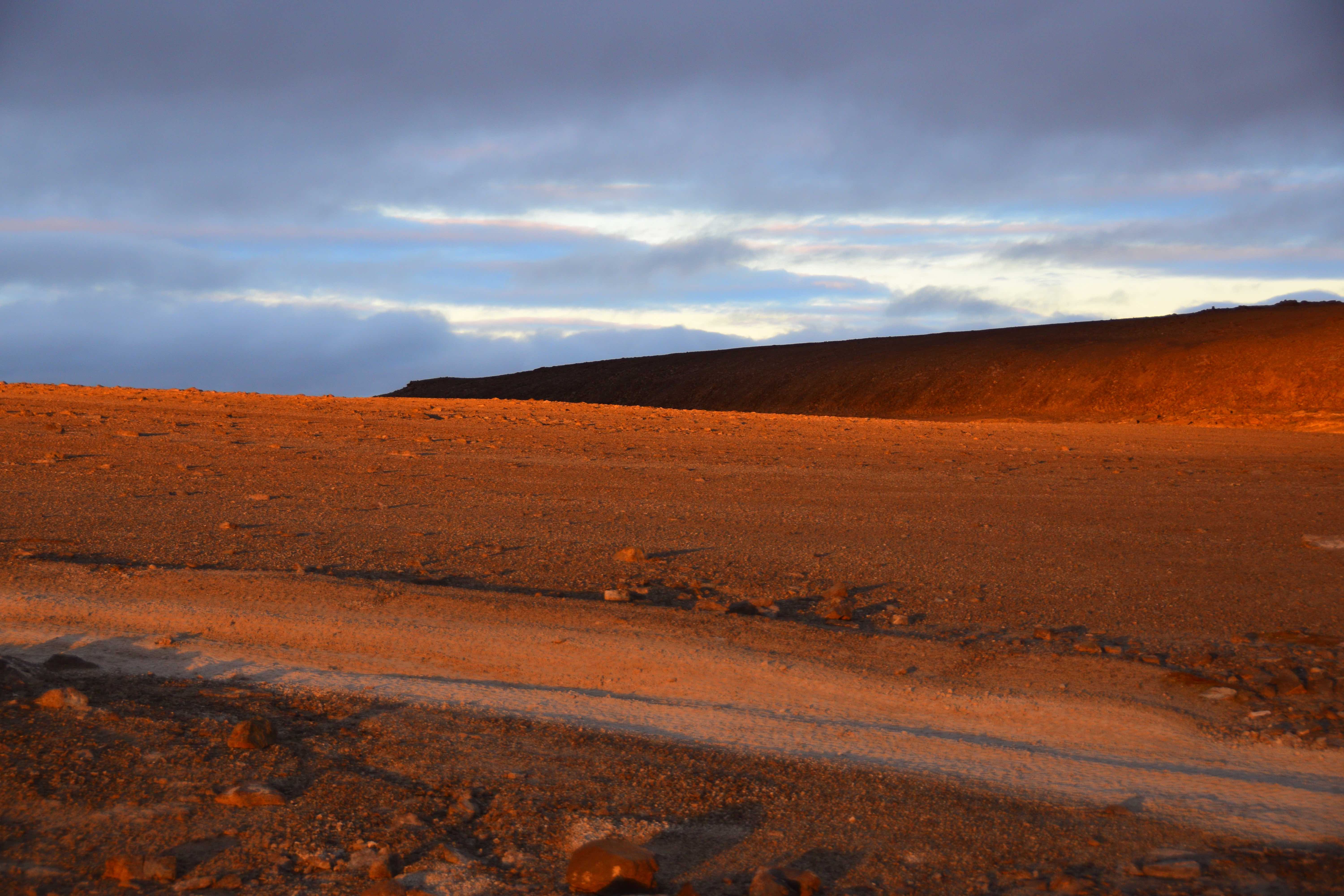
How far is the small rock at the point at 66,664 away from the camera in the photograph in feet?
16.5

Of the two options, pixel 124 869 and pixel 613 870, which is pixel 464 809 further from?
pixel 124 869

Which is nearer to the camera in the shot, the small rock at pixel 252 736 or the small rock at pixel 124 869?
the small rock at pixel 124 869

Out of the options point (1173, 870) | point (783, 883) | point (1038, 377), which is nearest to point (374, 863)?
point (783, 883)

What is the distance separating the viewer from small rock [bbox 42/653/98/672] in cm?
502

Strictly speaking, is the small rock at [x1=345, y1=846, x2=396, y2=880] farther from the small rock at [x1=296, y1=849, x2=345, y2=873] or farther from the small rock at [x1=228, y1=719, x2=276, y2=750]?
the small rock at [x1=228, y1=719, x2=276, y2=750]

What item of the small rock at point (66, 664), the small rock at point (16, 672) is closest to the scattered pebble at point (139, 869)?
the small rock at point (16, 672)

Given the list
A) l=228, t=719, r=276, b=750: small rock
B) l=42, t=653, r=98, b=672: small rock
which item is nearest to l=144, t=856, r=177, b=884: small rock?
l=228, t=719, r=276, b=750: small rock

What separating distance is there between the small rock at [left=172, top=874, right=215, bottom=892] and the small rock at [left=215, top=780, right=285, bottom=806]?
0.49 m

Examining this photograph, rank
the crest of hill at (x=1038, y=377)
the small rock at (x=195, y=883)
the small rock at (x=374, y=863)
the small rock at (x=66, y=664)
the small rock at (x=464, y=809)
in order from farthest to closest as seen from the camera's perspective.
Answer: the crest of hill at (x=1038, y=377) → the small rock at (x=66, y=664) → the small rock at (x=464, y=809) → the small rock at (x=374, y=863) → the small rock at (x=195, y=883)

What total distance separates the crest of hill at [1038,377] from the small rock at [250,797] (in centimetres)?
2701

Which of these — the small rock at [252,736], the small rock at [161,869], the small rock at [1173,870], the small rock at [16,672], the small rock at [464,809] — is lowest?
the small rock at [1173,870]

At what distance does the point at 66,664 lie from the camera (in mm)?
5070

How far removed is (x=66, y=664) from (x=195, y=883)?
8.02ft

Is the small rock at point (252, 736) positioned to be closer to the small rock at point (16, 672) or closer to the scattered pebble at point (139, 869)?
the scattered pebble at point (139, 869)
